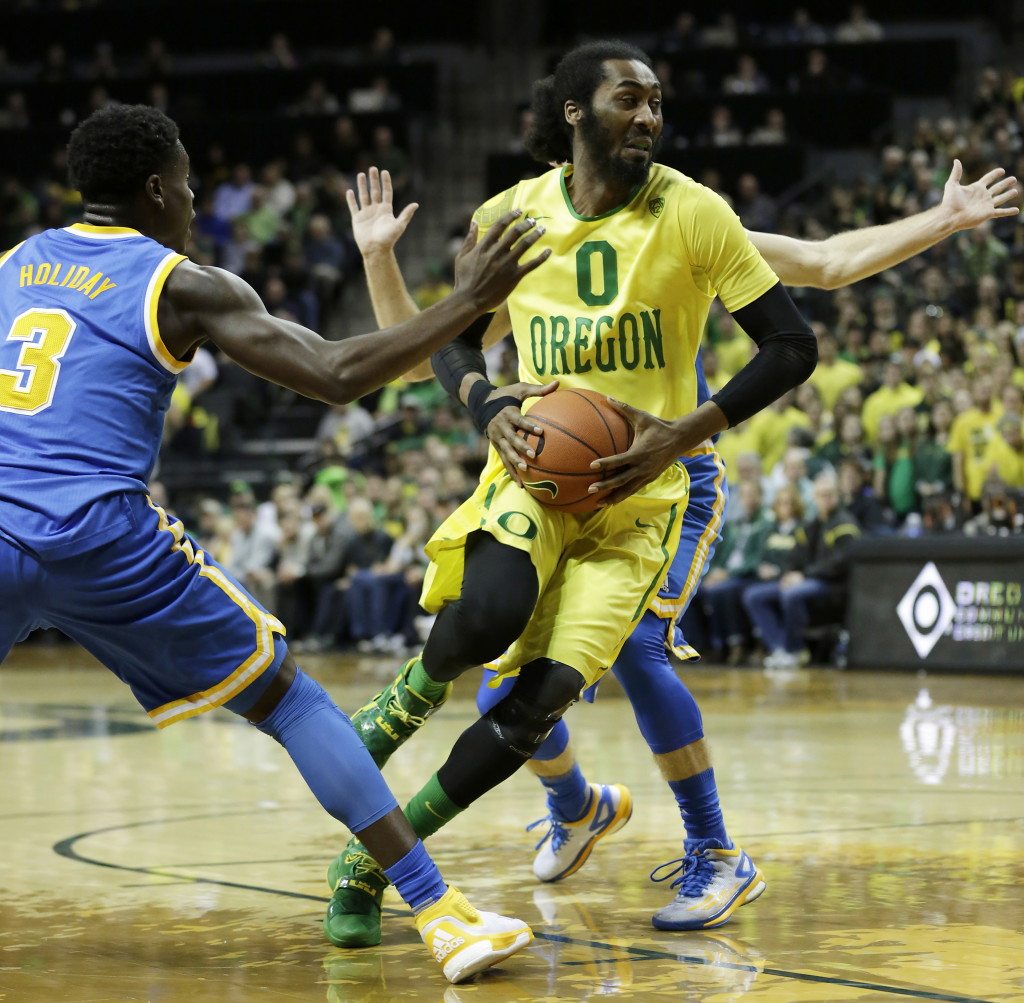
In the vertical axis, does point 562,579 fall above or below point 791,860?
above

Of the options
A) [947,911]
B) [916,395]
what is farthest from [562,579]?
[916,395]

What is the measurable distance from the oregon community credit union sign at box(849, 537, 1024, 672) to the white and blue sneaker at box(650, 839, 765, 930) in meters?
7.83

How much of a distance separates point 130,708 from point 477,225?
702 cm

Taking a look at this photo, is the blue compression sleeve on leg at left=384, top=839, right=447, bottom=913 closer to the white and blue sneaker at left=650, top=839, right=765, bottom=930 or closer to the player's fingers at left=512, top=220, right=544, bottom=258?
the white and blue sneaker at left=650, top=839, right=765, bottom=930

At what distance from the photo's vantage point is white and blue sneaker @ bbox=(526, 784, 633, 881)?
5.04 metres

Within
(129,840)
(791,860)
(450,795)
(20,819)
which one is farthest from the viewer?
(20,819)

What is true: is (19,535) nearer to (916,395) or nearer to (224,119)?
(916,395)

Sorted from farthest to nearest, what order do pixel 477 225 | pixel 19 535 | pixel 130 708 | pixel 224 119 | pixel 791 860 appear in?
pixel 224 119, pixel 130 708, pixel 791 860, pixel 477 225, pixel 19 535

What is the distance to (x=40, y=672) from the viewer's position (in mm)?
14242

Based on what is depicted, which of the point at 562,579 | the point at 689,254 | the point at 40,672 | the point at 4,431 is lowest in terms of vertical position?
the point at 40,672

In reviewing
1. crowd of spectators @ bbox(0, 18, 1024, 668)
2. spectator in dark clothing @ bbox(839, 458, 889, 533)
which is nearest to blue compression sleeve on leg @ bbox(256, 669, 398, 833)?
crowd of spectators @ bbox(0, 18, 1024, 668)

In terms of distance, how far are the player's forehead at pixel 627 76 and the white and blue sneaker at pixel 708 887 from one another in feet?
6.62

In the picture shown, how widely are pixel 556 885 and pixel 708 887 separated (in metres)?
0.63

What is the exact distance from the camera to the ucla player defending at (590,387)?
4234 millimetres
